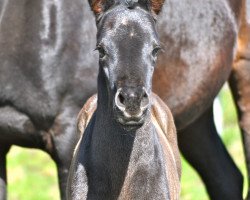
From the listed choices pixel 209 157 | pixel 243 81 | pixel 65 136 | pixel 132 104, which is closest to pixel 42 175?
pixel 209 157

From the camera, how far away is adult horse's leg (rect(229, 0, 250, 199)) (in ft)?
28.7

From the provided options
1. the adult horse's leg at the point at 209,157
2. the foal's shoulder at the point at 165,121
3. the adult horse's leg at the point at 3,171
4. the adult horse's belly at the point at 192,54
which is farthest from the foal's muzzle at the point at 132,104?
the adult horse's leg at the point at 209,157

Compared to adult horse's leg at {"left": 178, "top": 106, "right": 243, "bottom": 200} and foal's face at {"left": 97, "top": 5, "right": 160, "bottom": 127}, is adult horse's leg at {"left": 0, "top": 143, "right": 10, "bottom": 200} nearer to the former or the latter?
adult horse's leg at {"left": 178, "top": 106, "right": 243, "bottom": 200}

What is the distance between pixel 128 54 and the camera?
236 inches

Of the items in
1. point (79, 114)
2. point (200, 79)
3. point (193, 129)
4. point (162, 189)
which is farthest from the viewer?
point (193, 129)

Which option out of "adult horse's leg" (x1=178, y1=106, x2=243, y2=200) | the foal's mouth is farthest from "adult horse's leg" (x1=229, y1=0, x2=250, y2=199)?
the foal's mouth

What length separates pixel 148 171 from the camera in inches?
251

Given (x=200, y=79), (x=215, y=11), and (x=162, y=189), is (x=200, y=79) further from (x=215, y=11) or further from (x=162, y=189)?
(x=162, y=189)

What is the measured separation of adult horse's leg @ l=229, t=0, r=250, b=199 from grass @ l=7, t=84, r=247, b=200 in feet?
4.76

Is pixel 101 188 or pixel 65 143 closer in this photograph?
pixel 101 188

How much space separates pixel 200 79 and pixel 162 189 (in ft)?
6.66

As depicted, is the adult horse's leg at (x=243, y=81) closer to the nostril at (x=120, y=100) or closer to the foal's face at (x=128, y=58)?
the foal's face at (x=128, y=58)

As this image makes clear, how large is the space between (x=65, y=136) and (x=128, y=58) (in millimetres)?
1803

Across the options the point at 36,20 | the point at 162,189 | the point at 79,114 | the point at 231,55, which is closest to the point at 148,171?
the point at 162,189
